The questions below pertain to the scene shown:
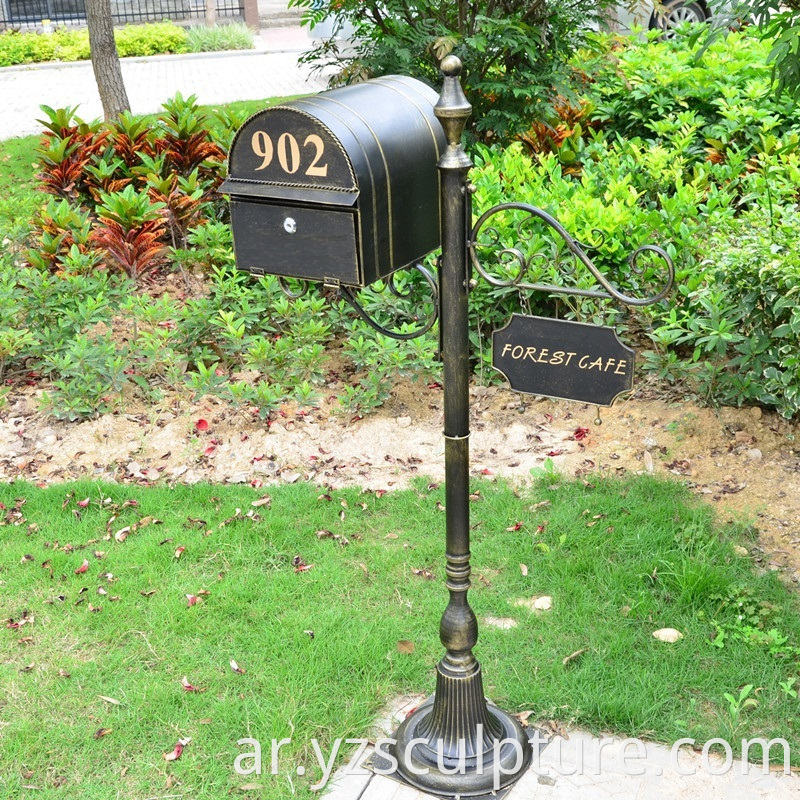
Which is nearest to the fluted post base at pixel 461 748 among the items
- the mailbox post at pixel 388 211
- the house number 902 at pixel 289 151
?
the mailbox post at pixel 388 211

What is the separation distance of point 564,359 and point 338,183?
731 mm

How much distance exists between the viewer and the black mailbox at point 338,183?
7.98 feet

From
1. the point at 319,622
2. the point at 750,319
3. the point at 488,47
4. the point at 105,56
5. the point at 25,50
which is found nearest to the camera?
the point at 319,622

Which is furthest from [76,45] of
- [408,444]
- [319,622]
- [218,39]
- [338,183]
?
[338,183]

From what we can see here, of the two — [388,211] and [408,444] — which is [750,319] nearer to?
[408,444]

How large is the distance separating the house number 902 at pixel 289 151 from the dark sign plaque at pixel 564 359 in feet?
2.11

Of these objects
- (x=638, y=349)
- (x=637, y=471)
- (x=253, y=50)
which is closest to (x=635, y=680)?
(x=637, y=471)

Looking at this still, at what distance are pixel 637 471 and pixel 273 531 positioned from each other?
166 cm

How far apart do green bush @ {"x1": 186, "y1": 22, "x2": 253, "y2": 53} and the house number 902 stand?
54.5ft

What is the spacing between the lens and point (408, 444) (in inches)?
196

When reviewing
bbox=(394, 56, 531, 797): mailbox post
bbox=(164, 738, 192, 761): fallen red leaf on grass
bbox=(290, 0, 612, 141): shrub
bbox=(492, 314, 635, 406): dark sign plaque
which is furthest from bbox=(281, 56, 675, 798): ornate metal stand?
bbox=(290, 0, 612, 141): shrub

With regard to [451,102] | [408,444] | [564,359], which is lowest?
[408,444]

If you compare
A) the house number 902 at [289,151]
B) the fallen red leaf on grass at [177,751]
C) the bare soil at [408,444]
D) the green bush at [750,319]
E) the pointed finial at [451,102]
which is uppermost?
the pointed finial at [451,102]

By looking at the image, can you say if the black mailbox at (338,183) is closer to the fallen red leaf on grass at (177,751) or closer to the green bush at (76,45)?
the fallen red leaf on grass at (177,751)
